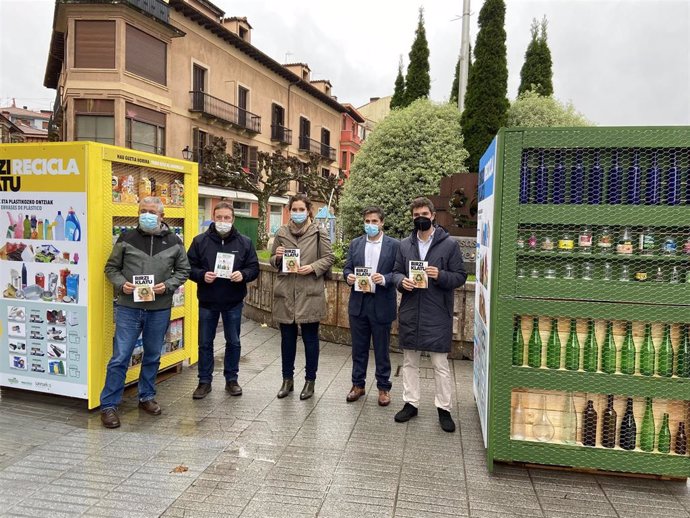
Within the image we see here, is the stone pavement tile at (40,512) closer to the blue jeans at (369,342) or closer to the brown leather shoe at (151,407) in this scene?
the brown leather shoe at (151,407)

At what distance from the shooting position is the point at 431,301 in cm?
464

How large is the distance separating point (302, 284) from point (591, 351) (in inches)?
108

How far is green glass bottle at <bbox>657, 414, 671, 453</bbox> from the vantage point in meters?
3.66

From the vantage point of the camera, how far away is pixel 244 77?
30.0 m

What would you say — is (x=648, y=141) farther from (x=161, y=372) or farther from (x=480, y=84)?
(x=480, y=84)

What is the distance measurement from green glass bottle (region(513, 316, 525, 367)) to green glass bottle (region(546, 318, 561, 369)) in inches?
7.1

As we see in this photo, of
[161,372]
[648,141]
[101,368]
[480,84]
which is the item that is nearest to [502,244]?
[648,141]

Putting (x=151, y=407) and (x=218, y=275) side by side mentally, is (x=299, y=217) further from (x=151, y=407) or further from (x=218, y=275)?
(x=151, y=407)

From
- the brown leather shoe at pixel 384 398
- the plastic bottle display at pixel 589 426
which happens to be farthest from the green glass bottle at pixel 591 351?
the brown leather shoe at pixel 384 398

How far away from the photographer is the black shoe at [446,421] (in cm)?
458

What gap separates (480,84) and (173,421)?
422 inches

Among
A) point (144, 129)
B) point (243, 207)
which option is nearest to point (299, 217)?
point (144, 129)

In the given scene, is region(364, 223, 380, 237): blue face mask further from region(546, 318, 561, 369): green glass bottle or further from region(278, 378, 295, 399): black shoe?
region(546, 318, 561, 369): green glass bottle

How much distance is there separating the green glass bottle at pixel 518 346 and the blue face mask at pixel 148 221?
10.8 feet
